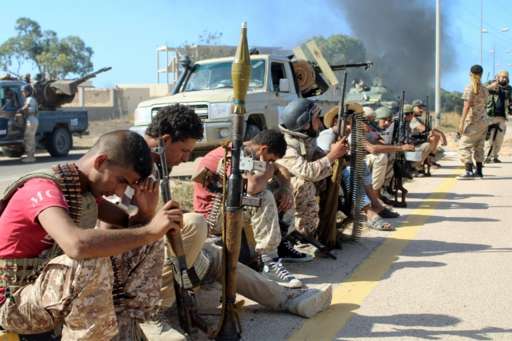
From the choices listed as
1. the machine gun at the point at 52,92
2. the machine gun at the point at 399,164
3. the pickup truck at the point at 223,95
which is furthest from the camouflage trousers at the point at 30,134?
the machine gun at the point at 399,164

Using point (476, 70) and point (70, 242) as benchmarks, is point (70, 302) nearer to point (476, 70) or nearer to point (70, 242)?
point (70, 242)

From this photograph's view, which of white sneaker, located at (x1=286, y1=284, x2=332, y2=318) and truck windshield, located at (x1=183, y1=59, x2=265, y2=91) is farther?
truck windshield, located at (x1=183, y1=59, x2=265, y2=91)

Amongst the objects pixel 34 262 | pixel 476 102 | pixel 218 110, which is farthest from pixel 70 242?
pixel 476 102

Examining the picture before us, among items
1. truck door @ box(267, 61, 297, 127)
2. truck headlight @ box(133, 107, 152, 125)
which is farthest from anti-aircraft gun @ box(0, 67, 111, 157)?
truck door @ box(267, 61, 297, 127)

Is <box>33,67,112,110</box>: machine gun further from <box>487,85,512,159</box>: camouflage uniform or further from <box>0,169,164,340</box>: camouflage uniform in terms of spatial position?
<box>0,169,164,340</box>: camouflage uniform

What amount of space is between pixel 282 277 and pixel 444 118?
38262 millimetres

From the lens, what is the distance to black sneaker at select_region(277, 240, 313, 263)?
5.54 m

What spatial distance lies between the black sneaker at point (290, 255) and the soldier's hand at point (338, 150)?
0.81 metres

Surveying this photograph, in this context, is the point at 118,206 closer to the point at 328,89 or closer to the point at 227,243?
the point at 227,243

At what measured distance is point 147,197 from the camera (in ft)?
11.0

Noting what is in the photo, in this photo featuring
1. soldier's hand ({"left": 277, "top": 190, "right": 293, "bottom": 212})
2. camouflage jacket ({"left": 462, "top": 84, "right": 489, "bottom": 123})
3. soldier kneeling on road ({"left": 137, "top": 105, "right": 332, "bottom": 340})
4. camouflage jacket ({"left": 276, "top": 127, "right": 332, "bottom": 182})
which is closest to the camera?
soldier kneeling on road ({"left": 137, "top": 105, "right": 332, "bottom": 340})

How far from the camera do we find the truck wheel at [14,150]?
17.5 meters

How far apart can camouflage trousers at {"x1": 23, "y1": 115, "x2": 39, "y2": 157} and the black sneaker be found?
12344 millimetres

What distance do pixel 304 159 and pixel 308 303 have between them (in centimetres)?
180
